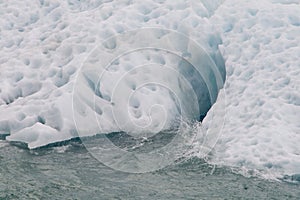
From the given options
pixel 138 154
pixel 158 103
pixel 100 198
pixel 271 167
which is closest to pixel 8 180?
pixel 100 198

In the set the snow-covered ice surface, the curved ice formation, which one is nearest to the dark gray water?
the snow-covered ice surface

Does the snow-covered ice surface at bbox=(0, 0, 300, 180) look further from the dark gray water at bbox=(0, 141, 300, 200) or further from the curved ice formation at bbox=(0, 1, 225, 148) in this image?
the dark gray water at bbox=(0, 141, 300, 200)

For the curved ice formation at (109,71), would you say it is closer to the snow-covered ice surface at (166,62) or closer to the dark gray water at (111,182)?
the snow-covered ice surface at (166,62)

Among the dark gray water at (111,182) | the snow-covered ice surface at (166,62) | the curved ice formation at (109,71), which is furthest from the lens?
the curved ice formation at (109,71)

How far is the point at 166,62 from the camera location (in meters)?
9.17

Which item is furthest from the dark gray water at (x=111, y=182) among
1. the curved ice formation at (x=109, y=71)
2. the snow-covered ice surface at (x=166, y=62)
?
the curved ice formation at (x=109, y=71)

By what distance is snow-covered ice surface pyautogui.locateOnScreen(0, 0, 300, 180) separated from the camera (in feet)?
25.5

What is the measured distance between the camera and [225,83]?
8.94 metres

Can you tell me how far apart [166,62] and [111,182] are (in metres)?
3.01

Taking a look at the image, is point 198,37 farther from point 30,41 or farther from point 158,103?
point 30,41

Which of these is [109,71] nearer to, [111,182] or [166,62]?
[166,62]

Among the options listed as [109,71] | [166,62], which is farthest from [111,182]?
[166,62]

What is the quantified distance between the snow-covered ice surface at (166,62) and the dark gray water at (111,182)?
384 millimetres

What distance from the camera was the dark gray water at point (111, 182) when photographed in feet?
21.4
